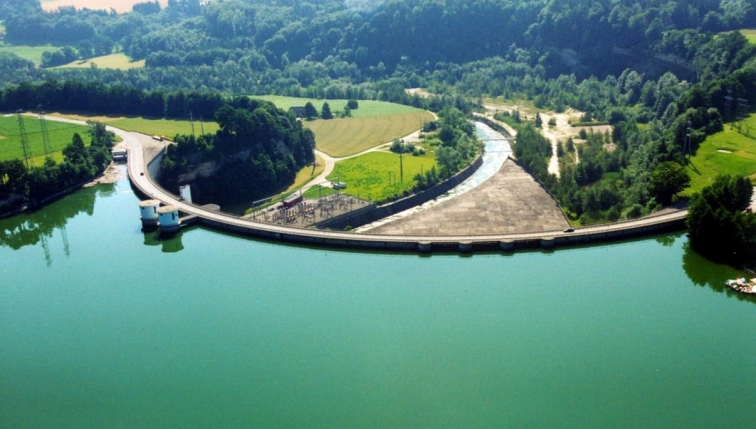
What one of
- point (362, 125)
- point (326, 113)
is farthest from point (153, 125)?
point (362, 125)

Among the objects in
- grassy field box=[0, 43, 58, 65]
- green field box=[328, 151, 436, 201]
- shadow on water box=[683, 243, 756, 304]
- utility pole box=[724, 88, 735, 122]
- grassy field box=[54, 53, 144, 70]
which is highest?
grassy field box=[0, 43, 58, 65]

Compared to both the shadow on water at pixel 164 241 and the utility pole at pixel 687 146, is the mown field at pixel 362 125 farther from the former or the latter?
the utility pole at pixel 687 146

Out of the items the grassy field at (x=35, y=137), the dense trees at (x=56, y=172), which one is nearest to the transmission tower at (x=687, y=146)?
the dense trees at (x=56, y=172)

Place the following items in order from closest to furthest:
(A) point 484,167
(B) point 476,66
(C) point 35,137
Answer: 1. (C) point 35,137
2. (A) point 484,167
3. (B) point 476,66

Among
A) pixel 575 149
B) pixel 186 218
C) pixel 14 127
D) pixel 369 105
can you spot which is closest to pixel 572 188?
pixel 575 149

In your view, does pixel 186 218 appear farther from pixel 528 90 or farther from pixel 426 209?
pixel 528 90

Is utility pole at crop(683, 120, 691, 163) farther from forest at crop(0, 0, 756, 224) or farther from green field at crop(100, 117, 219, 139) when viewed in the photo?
green field at crop(100, 117, 219, 139)

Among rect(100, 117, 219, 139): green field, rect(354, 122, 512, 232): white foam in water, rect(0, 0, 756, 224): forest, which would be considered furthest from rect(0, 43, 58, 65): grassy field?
rect(354, 122, 512, 232): white foam in water

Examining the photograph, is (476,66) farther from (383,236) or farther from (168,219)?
(168,219)
